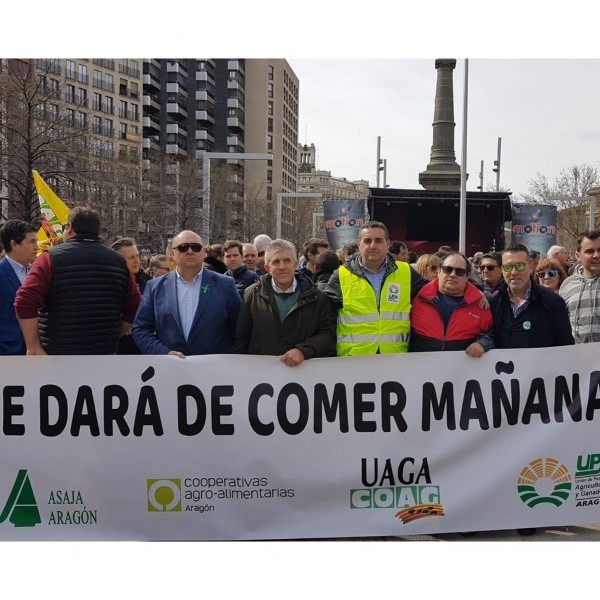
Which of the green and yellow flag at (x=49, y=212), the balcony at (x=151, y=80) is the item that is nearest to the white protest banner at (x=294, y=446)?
the green and yellow flag at (x=49, y=212)

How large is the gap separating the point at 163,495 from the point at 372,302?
74.0 inches

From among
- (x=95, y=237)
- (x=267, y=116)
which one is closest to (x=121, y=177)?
(x=95, y=237)

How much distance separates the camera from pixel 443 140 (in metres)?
27.7

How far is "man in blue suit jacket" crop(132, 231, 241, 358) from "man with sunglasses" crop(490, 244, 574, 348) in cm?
196

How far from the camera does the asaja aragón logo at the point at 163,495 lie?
5.00m

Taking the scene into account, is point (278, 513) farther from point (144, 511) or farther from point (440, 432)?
point (440, 432)

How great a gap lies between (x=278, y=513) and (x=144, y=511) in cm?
87

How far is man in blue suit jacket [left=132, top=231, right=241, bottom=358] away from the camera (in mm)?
5348

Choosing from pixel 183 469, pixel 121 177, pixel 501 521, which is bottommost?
pixel 501 521

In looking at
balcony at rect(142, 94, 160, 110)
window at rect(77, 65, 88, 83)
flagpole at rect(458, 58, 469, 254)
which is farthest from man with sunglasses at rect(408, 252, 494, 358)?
balcony at rect(142, 94, 160, 110)

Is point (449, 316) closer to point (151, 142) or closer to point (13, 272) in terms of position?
point (13, 272)

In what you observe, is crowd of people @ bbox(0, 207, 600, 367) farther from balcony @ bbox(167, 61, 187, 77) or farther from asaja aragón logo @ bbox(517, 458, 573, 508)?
balcony @ bbox(167, 61, 187, 77)

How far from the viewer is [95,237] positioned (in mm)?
5445

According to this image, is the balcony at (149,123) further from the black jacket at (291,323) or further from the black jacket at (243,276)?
the black jacket at (291,323)
